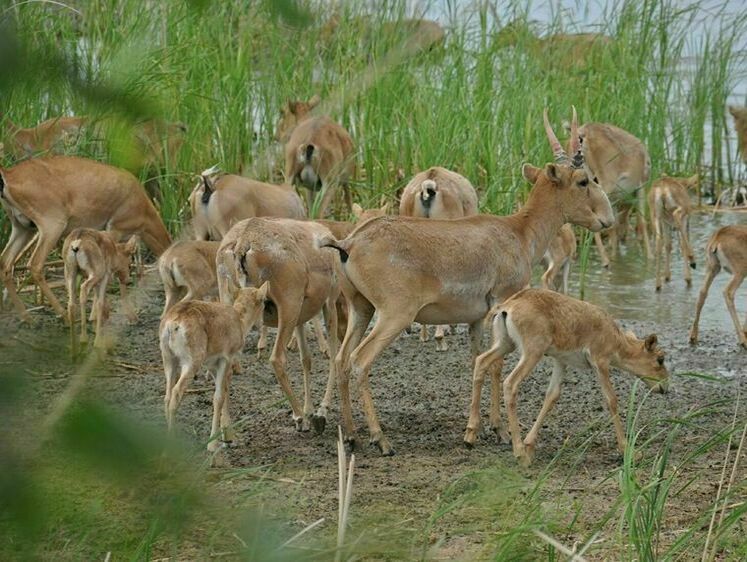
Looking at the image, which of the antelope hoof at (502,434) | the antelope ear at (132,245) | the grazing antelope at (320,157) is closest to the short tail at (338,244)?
the antelope hoof at (502,434)

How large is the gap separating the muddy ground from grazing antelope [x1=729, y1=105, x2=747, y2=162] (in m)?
4.62

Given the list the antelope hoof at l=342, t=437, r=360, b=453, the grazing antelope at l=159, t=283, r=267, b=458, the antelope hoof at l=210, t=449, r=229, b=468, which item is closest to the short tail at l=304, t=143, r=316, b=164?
the grazing antelope at l=159, t=283, r=267, b=458

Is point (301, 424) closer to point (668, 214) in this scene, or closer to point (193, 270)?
point (193, 270)

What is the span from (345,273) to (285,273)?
1.64 ft

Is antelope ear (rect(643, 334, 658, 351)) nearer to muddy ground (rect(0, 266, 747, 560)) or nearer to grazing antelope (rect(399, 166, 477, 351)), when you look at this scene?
muddy ground (rect(0, 266, 747, 560))

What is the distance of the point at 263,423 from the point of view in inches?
298

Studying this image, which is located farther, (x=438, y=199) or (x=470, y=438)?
(x=438, y=199)

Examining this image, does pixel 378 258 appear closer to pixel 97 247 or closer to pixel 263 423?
pixel 263 423

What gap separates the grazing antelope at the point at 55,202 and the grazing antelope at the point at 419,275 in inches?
113

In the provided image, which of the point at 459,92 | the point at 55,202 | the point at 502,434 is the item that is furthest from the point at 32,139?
the point at 502,434

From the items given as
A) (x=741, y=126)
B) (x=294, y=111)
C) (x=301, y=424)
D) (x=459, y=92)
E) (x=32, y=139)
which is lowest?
(x=301, y=424)

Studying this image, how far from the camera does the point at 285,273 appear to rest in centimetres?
744

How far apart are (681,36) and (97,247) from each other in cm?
818

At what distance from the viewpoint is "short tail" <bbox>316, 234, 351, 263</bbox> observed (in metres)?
6.89
